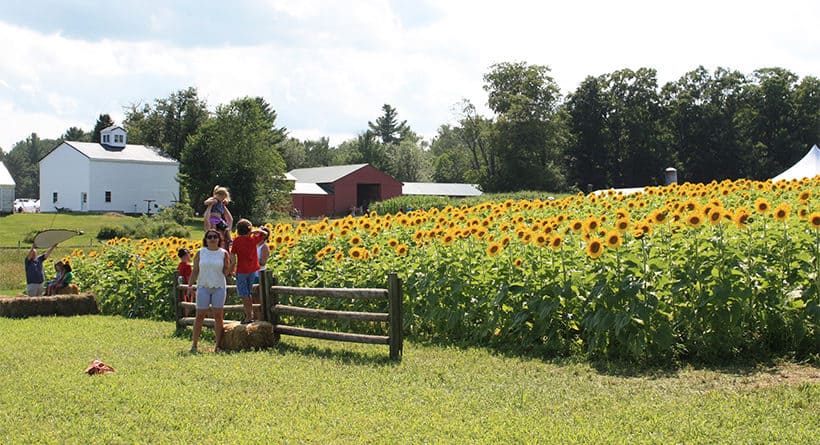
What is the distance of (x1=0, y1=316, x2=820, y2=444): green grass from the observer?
592 centimetres

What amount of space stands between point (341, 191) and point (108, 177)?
20.7 meters

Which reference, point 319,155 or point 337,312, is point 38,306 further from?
point 319,155

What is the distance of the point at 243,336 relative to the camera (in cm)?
1020

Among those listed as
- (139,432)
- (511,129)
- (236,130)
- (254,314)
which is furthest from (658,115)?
(139,432)

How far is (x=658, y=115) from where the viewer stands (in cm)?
7419

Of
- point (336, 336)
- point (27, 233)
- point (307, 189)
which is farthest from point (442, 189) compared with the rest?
point (336, 336)

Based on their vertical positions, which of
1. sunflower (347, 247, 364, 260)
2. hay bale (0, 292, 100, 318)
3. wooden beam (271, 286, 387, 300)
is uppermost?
sunflower (347, 247, 364, 260)

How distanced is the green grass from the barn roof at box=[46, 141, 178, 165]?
192 ft

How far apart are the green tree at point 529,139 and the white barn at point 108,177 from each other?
96.1 ft

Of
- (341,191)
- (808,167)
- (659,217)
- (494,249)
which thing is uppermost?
(341,191)

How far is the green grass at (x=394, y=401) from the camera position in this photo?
233 inches

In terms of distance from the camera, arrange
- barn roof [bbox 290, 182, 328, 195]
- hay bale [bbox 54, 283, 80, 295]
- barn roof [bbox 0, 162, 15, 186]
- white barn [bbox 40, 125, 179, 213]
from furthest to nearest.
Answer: barn roof [bbox 290, 182, 328, 195], white barn [bbox 40, 125, 179, 213], barn roof [bbox 0, 162, 15, 186], hay bale [bbox 54, 283, 80, 295]

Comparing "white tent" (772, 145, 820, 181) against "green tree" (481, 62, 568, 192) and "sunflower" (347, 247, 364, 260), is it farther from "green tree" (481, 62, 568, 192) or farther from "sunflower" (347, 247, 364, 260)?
"green tree" (481, 62, 568, 192)

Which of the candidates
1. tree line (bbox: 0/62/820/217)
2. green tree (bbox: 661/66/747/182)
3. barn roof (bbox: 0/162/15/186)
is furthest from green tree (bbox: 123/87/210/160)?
green tree (bbox: 661/66/747/182)
